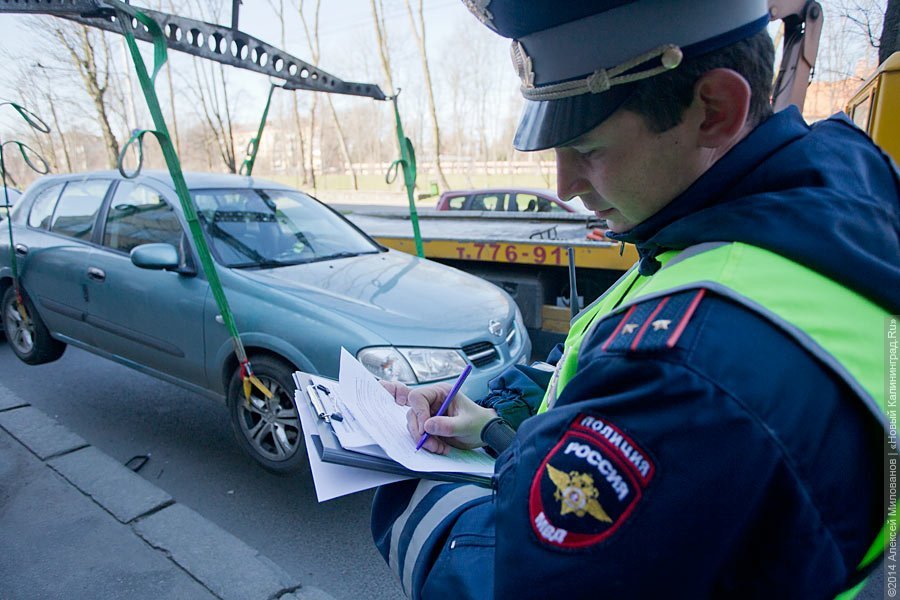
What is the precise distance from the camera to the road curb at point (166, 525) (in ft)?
7.98

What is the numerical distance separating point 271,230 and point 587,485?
378 centimetres

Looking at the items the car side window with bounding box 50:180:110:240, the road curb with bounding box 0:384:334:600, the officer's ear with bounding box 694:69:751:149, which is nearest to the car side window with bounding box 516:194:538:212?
the car side window with bounding box 50:180:110:240

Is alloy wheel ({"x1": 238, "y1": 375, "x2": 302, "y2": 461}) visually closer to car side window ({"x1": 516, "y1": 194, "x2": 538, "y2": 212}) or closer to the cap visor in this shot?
the cap visor

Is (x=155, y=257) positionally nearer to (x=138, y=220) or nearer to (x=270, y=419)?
(x=138, y=220)

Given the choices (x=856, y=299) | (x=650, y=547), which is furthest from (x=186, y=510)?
(x=856, y=299)

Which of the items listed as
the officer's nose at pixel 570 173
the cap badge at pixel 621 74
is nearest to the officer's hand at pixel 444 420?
the officer's nose at pixel 570 173

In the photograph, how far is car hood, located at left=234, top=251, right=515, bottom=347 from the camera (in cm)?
319

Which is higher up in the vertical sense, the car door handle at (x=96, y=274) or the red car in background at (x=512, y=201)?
the car door handle at (x=96, y=274)

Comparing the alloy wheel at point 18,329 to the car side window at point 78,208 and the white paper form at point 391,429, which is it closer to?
the car side window at point 78,208

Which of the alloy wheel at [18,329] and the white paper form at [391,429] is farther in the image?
the alloy wheel at [18,329]

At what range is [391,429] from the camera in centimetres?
130

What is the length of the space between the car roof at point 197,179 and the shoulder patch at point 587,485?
156 inches

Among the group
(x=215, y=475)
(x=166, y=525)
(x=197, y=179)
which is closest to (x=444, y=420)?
(x=166, y=525)

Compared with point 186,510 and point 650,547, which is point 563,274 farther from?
point 650,547
